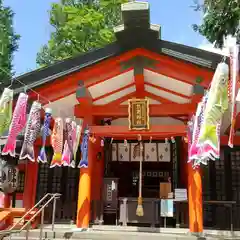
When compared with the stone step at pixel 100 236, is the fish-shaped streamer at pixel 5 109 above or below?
above

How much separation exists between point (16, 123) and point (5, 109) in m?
0.44

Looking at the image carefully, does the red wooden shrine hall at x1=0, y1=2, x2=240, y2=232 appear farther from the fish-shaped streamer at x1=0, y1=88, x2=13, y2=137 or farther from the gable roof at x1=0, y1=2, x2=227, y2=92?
the fish-shaped streamer at x1=0, y1=88, x2=13, y2=137

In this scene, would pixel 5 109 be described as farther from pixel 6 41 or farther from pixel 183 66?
pixel 6 41

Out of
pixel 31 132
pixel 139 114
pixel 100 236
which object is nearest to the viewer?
pixel 100 236

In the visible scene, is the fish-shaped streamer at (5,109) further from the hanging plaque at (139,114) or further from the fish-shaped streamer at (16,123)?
the hanging plaque at (139,114)

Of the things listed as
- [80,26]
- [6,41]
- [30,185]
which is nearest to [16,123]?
[30,185]

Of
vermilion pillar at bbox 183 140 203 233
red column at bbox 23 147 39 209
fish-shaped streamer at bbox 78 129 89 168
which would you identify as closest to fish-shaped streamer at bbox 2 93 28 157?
fish-shaped streamer at bbox 78 129 89 168

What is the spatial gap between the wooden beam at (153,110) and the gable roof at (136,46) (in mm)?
1238

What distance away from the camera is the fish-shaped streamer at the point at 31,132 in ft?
25.6

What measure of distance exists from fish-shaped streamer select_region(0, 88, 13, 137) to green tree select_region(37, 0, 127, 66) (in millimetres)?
12389

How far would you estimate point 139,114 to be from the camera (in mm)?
8758

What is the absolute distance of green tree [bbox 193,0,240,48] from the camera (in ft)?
32.4

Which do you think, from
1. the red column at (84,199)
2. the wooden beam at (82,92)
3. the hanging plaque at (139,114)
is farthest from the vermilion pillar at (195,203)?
the wooden beam at (82,92)

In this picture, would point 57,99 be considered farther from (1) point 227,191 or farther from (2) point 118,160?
(1) point 227,191
